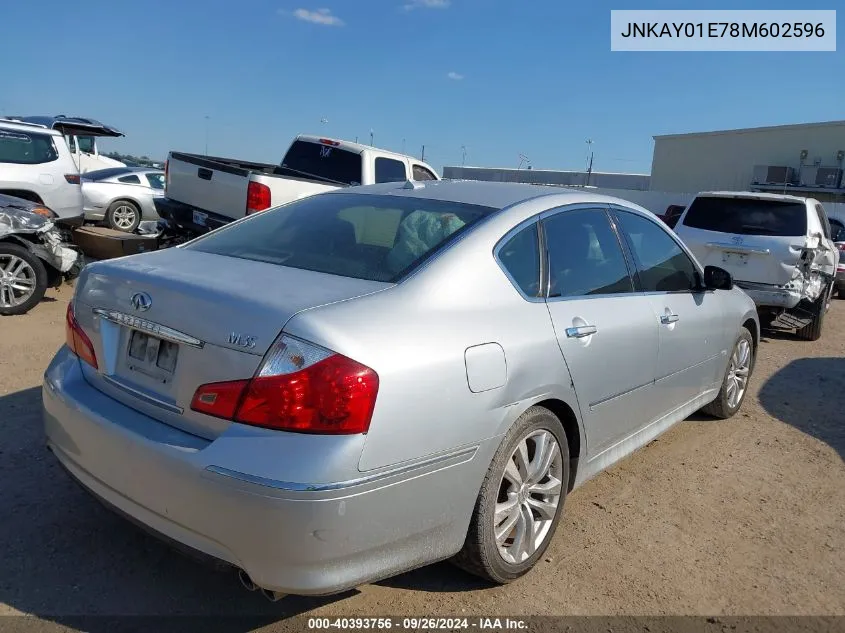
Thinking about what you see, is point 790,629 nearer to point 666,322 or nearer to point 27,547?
point 666,322

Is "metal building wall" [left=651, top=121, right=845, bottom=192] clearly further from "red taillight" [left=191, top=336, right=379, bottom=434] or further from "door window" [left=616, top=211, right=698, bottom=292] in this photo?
"red taillight" [left=191, top=336, right=379, bottom=434]

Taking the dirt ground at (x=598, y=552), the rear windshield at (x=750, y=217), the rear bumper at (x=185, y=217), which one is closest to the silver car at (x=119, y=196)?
the rear bumper at (x=185, y=217)

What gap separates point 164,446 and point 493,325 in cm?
127

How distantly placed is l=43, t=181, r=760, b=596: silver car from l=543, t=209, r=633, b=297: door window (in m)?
0.01

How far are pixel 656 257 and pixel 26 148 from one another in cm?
908

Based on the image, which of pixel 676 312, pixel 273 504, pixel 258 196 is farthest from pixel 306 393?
pixel 258 196

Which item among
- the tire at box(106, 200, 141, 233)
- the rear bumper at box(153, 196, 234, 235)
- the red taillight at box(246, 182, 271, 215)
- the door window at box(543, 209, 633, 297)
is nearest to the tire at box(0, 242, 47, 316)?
the rear bumper at box(153, 196, 234, 235)

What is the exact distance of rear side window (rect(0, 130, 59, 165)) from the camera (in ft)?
31.7

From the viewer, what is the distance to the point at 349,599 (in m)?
2.85

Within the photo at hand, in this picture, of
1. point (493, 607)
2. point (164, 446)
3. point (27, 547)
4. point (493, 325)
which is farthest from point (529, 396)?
point (27, 547)

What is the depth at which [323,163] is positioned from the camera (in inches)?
411

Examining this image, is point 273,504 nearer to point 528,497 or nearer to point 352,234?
point 528,497

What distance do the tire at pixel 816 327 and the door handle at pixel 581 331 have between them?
22.6ft

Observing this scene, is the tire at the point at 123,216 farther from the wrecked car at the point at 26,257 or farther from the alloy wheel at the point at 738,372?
the alloy wheel at the point at 738,372
